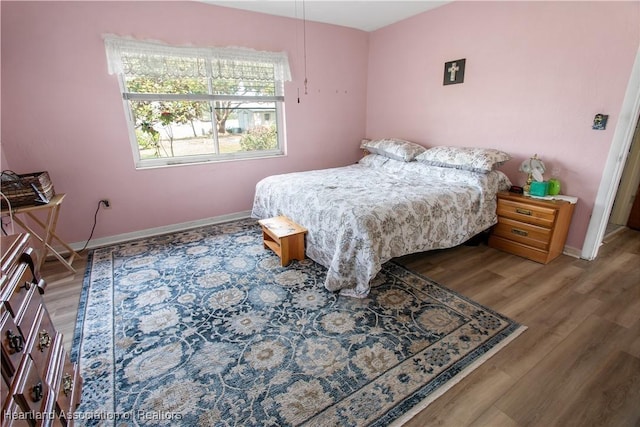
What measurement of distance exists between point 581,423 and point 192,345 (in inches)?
77.2

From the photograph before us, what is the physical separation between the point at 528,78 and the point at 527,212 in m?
1.26

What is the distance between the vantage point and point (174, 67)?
3.20 metres

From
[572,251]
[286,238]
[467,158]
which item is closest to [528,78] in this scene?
[467,158]

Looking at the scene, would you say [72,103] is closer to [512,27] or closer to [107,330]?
[107,330]

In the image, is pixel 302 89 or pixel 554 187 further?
pixel 302 89

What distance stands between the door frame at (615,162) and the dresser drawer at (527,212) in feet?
1.49

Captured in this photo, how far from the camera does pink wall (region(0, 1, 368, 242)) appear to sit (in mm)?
2637

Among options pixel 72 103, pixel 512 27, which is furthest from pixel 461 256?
pixel 72 103

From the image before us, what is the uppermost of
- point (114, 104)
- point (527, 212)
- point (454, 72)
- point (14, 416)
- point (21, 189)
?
point (454, 72)

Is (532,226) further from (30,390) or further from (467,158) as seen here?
(30,390)

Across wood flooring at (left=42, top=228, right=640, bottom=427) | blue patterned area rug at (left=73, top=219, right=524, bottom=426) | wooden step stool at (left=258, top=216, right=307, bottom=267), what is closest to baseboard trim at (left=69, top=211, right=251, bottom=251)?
wood flooring at (left=42, top=228, right=640, bottom=427)

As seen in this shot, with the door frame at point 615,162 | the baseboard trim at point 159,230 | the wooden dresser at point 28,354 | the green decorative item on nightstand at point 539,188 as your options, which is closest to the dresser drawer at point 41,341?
the wooden dresser at point 28,354

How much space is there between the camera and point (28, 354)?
3.18 ft

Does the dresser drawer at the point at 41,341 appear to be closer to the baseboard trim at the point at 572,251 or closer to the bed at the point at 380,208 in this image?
the bed at the point at 380,208
